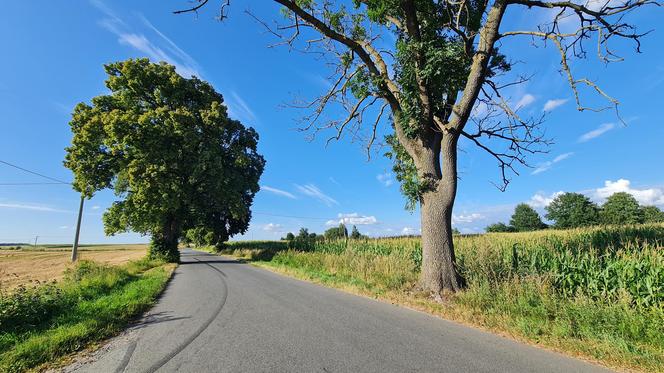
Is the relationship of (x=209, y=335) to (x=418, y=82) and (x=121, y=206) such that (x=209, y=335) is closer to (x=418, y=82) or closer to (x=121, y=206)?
(x=418, y=82)

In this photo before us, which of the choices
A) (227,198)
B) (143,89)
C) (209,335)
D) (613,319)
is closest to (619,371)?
(613,319)

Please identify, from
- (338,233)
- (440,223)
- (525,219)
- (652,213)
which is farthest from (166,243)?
(525,219)

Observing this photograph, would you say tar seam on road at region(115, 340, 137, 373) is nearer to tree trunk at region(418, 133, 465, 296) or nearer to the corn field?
tree trunk at region(418, 133, 465, 296)

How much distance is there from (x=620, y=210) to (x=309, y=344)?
84494mm

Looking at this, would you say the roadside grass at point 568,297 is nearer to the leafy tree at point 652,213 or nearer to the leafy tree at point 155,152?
the leafy tree at point 155,152

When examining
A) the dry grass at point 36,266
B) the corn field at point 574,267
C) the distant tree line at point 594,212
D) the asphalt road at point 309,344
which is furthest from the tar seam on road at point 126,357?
the distant tree line at point 594,212

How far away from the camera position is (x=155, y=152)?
75.4ft

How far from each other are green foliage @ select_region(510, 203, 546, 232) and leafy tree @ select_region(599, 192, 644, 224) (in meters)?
15.7

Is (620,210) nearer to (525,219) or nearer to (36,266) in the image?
(525,219)

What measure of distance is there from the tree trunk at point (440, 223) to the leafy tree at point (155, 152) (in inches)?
718

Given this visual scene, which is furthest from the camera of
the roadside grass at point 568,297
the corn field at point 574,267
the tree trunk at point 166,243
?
the tree trunk at point 166,243

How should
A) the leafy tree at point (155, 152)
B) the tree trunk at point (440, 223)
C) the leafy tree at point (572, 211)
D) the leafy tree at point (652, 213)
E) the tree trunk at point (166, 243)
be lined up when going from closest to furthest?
the tree trunk at point (440, 223), the leafy tree at point (155, 152), the tree trunk at point (166, 243), the leafy tree at point (652, 213), the leafy tree at point (572, 211)

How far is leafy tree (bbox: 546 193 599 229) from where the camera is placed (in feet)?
237

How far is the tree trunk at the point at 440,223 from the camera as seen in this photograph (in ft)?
29.0
